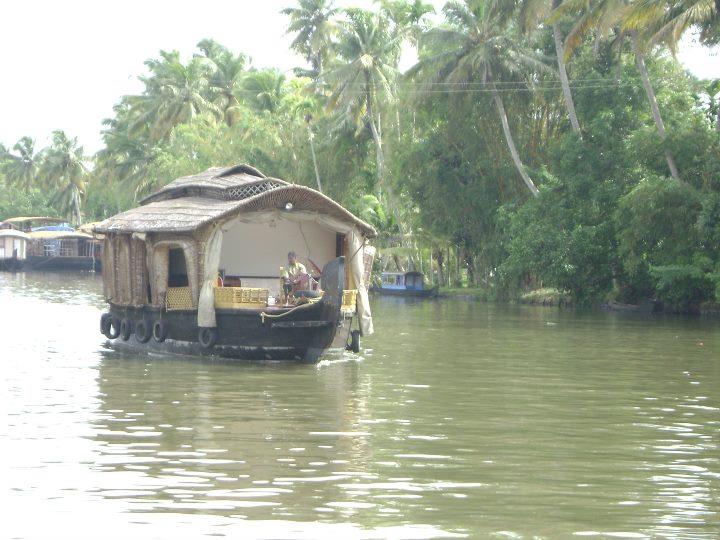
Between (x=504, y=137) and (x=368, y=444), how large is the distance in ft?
98.5

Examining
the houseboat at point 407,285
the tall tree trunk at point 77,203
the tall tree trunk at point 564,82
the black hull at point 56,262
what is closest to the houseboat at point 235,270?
the tall tree trunk at point 564,82

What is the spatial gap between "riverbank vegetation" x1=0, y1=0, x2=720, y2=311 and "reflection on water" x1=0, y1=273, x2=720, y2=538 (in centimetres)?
1101

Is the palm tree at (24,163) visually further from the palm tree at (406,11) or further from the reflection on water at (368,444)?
the reflection on water at (368,444)

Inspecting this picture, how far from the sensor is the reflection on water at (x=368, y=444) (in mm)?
7133

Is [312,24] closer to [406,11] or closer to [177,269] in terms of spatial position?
[406,11]

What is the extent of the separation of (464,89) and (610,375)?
2234 centimetres

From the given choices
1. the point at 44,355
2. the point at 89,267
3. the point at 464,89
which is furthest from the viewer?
the point at 89,267

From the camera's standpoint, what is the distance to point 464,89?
3666 centimetres

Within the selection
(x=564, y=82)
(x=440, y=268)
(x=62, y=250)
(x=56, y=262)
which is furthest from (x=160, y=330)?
(x=62, y=250)

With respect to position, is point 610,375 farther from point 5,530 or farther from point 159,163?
point 159,163

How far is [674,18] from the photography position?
84.8 feet

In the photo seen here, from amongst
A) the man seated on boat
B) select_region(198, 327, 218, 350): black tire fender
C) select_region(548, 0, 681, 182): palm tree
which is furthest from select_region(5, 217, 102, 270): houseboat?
the man seated on boat

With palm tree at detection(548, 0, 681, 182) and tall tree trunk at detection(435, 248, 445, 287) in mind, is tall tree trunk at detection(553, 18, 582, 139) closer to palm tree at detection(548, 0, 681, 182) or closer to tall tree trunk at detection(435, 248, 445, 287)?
palm tree at detection(548, 0, 681, 182)

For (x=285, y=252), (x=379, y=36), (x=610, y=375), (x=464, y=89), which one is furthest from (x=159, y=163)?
(x=610, y=375)
